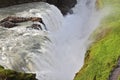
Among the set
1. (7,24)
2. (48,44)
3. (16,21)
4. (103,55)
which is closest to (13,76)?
(103,55)

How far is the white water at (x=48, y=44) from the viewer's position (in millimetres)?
26875

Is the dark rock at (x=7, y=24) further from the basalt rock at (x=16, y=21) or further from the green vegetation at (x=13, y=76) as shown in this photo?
the green vegetation at (x=13, y=76)

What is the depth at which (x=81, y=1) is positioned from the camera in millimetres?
53438

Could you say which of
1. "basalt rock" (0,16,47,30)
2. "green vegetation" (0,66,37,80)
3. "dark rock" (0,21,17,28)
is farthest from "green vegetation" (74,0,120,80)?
"dark rock" (0,21,17,28)

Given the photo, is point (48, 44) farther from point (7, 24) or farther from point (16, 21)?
point (16, 21)

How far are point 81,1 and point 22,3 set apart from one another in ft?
34.6

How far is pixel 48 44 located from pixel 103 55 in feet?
18.9

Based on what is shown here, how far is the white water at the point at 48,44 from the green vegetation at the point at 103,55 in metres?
2.33

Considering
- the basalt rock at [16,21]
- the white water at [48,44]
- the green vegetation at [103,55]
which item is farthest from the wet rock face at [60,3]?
the green vegetation at [103,55]

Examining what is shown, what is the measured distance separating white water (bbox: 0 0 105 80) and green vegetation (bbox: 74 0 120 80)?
2.33m

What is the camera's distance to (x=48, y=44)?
101 feet

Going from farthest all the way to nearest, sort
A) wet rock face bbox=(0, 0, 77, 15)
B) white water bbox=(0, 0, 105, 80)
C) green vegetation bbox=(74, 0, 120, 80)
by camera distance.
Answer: wet rock face bbox=(0, 0, 77, 15) < white water bbox=(0, 0, 105, 80) < green vegetation bbox=(74, 0, 120, 80)

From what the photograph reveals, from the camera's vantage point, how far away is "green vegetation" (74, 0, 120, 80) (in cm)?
2441

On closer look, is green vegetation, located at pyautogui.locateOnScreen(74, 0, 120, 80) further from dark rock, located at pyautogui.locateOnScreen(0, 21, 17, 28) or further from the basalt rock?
dark rock, located at pyautogui.locateOnScreen(0, 21, 17, 28)
